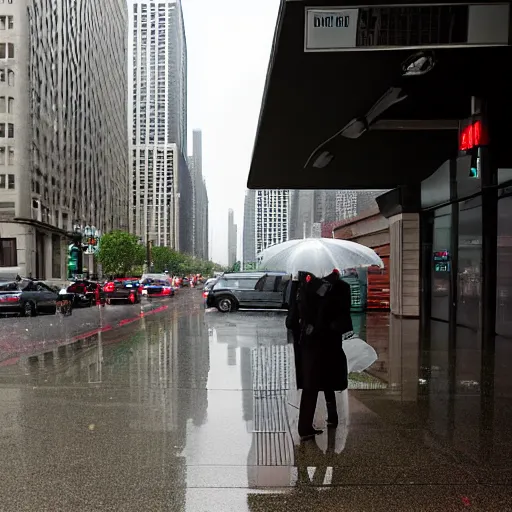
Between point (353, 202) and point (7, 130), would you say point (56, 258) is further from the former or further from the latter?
point (353, 202)

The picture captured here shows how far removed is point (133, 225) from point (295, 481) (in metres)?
175

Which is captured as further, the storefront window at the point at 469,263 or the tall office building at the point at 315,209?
the tall office building at the point at 315,209

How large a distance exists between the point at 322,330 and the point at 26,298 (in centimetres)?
1907

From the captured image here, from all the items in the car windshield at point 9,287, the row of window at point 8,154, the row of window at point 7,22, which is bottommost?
the car windshield at point 9,287

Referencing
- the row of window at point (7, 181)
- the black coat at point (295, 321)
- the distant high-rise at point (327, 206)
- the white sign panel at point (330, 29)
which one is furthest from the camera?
the row of window at point (7, 181)

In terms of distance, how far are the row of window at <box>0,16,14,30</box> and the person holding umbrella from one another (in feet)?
218

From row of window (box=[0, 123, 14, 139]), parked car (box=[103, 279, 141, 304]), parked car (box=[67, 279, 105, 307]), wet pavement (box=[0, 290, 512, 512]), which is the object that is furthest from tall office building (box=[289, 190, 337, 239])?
wet pavement (box=[0, 290, 512, 512])

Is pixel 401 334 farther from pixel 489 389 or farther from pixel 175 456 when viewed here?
pixel 175 456

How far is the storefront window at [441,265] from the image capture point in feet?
50.1

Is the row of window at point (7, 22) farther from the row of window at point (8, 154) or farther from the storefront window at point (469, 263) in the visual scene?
the storefront window at point (469, 263)

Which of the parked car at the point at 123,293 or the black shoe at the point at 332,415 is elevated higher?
the black shoe at the point at 332,415

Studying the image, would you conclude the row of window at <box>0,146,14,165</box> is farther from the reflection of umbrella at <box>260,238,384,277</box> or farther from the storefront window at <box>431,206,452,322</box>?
the reflection of umbrella at <box>260,238,384,277</box>

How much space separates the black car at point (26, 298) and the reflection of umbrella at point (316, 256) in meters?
16.7

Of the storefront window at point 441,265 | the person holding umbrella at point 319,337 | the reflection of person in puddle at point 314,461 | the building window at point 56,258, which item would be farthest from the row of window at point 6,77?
the reflection of person in puddle at point 314,461
